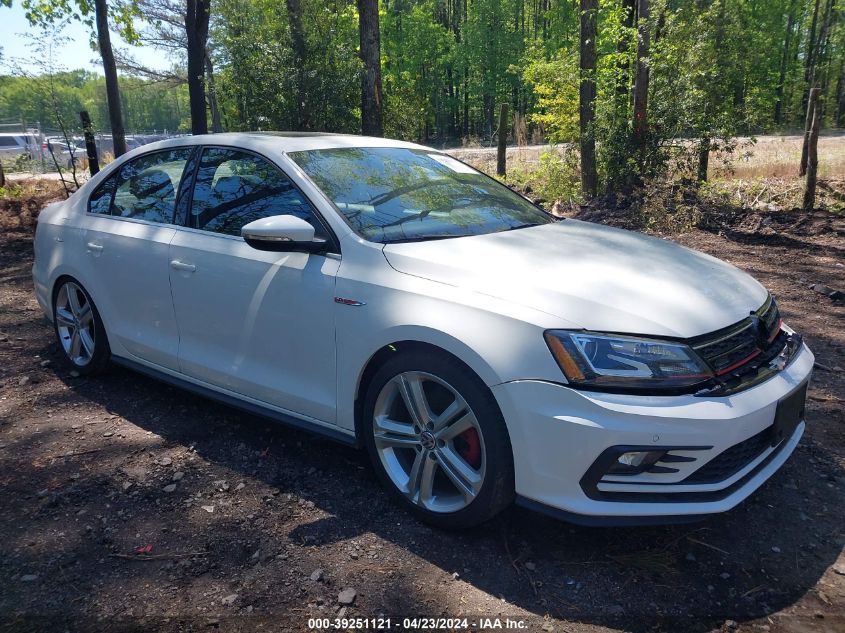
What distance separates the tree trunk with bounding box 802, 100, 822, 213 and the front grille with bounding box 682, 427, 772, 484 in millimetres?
7852

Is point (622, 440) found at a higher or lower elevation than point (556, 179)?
lower

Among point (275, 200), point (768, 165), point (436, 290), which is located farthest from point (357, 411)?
point (768, 165)

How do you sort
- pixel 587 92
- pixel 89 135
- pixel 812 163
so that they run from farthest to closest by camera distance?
1. pixel 89 135
2. pixel 587 92
3. pixel 812 163

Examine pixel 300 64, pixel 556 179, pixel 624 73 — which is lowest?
pixel 556 179

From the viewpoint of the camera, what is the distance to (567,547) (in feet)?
8.87

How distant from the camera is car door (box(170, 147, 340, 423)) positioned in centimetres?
305

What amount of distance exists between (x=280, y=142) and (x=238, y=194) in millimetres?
377

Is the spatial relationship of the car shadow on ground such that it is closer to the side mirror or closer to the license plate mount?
the license plate mount

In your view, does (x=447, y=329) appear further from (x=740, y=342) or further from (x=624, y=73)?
(x=624, y=73)

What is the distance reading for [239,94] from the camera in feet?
40.5

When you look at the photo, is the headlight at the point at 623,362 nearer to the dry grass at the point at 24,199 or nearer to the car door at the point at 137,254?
the car door at the point at 137,254

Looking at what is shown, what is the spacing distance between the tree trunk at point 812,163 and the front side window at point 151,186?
840cm

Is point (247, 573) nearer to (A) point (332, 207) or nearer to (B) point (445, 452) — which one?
(B) point (445, 452)

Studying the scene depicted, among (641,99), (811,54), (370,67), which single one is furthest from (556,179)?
(811,54)
